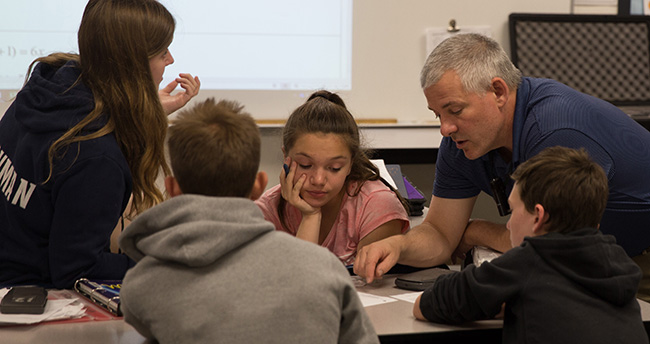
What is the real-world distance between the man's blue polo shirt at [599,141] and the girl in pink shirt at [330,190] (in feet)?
1.22

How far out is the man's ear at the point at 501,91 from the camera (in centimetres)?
191

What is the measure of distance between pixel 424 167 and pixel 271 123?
98 cm

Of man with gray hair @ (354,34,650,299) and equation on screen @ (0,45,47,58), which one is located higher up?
equation on screen @ (0,45,47,58)

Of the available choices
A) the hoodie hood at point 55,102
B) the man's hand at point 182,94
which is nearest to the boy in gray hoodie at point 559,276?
the hoodie hood at point 55,102

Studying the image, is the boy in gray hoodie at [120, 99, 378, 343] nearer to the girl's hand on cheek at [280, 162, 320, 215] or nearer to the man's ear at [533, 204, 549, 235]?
the man's ear at [533, 204, 549, 235]

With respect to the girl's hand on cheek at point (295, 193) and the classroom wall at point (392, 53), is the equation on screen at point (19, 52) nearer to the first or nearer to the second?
the classroom wall at point (392, 53)

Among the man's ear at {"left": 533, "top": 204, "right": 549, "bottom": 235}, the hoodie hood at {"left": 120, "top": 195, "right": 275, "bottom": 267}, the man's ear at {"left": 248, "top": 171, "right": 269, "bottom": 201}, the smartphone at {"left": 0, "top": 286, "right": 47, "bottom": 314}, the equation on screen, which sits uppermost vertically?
the equation on screen

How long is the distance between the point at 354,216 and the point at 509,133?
50 centimetres

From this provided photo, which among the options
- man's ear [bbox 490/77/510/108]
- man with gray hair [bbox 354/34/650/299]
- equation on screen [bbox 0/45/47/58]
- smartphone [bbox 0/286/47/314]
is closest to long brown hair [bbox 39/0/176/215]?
smartphone [bbox 0/286/47/314]

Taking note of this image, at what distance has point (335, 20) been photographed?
153 inches

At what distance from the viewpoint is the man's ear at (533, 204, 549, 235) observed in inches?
52.3

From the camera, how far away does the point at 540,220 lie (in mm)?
1334

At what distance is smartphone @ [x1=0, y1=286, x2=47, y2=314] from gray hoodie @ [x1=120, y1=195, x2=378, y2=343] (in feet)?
1.10

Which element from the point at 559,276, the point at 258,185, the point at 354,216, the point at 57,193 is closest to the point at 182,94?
the point at 354,216
